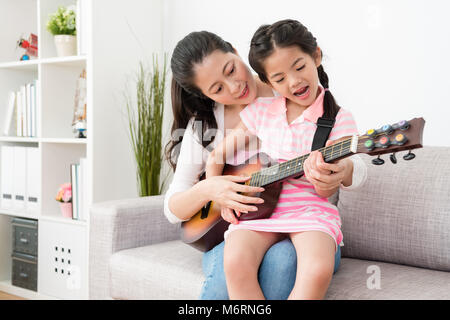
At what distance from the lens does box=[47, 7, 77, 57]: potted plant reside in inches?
94.3

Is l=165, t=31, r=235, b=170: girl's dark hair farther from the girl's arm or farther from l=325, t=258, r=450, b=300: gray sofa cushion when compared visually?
l=325, t=258, r=450, b=300: gray sofa cushion

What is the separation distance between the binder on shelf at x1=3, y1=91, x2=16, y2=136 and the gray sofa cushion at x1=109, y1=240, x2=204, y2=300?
1.38 metres

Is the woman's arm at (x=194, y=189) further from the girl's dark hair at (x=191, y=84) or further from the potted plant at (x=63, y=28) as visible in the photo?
the potted plant at (x=63, y=28)

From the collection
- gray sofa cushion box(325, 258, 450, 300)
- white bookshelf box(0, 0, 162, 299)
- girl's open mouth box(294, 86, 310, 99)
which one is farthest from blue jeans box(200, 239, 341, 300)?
white bookshelf box(0, 0, 162, 299)

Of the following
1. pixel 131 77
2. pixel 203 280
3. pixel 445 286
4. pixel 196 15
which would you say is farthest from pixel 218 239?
pixel 196 15

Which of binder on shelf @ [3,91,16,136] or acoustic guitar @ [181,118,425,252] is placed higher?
binder on shelf @ [3,91,16,136]

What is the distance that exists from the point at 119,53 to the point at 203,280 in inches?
54.1

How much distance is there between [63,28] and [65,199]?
0.83m

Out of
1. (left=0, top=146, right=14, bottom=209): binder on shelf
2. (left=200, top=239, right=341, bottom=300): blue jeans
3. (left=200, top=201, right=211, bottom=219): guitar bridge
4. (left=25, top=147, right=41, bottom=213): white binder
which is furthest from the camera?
(left=0, top=146, right=14, bottom=209): binder on shelf

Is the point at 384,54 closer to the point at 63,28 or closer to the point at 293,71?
the point at 293,71

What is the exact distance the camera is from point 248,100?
1460mm

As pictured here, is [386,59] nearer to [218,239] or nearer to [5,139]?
[218,239]

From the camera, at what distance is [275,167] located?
1291 millimetres

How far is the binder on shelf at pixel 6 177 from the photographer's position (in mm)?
2643
